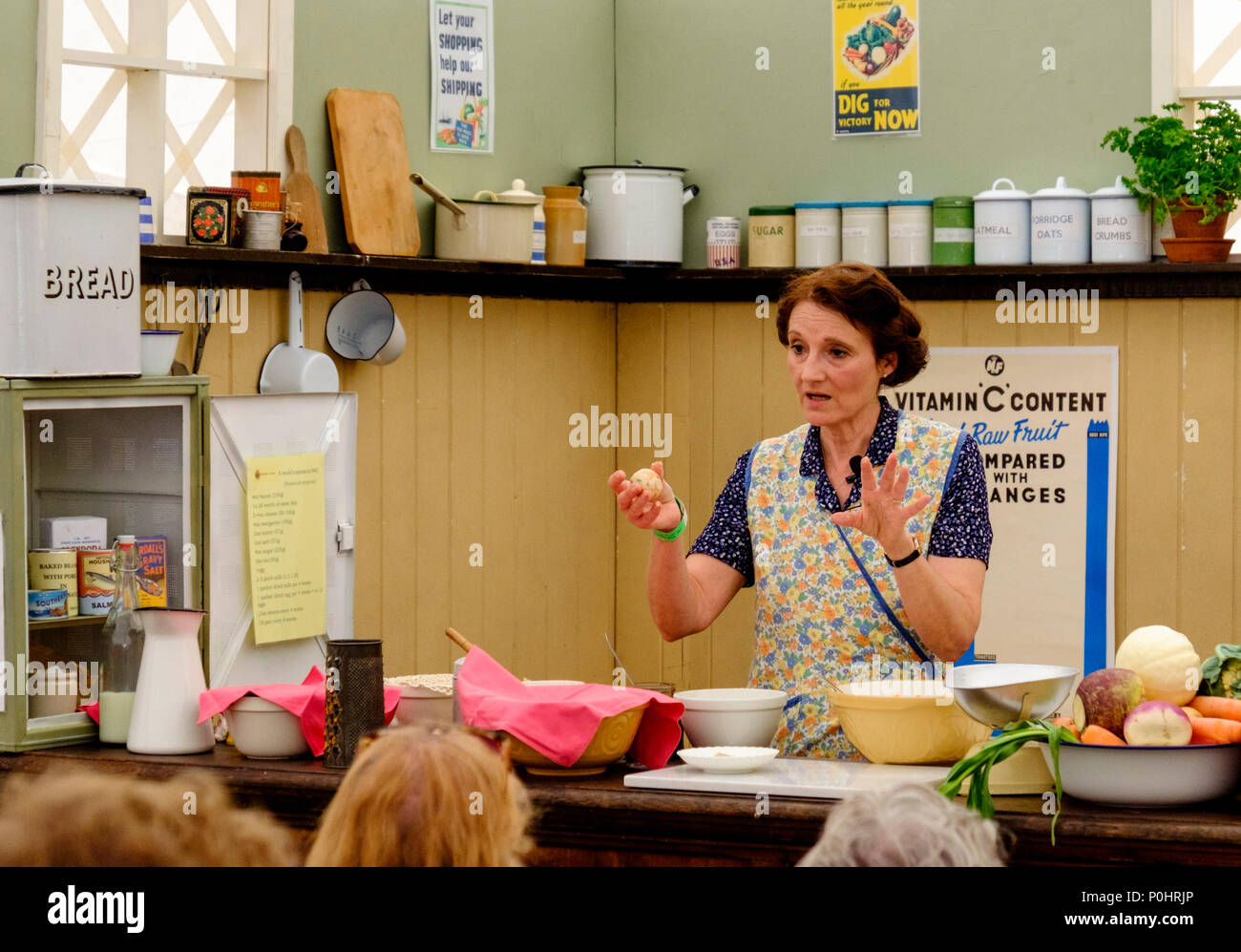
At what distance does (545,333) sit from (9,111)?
1.64 m

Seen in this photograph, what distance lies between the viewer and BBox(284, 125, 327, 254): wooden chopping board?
381 centimetres

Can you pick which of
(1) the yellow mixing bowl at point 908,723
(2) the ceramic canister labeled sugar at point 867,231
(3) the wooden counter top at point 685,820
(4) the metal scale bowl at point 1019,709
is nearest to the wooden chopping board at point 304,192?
(2) the ceramic canister labeled sugar at point 867,231

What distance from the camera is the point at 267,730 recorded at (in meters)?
2.41

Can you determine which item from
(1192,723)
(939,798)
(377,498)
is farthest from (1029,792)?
(377,498)

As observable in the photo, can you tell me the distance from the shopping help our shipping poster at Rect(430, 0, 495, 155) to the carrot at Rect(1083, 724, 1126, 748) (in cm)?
268

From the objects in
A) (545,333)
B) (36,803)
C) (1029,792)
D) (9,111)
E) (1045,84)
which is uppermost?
(1045,84)

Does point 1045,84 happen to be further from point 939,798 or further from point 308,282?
point 939,798

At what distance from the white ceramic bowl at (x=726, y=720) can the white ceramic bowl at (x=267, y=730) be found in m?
0.55

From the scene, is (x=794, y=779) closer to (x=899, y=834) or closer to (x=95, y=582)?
(x=899, y=834)

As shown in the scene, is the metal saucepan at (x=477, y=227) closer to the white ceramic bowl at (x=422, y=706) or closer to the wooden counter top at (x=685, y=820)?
the white ceramic bowl at (x=422, y=706)

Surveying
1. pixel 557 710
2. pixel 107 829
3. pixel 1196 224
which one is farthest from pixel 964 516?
pixel 1196 224

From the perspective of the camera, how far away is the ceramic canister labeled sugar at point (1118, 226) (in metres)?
4.12
